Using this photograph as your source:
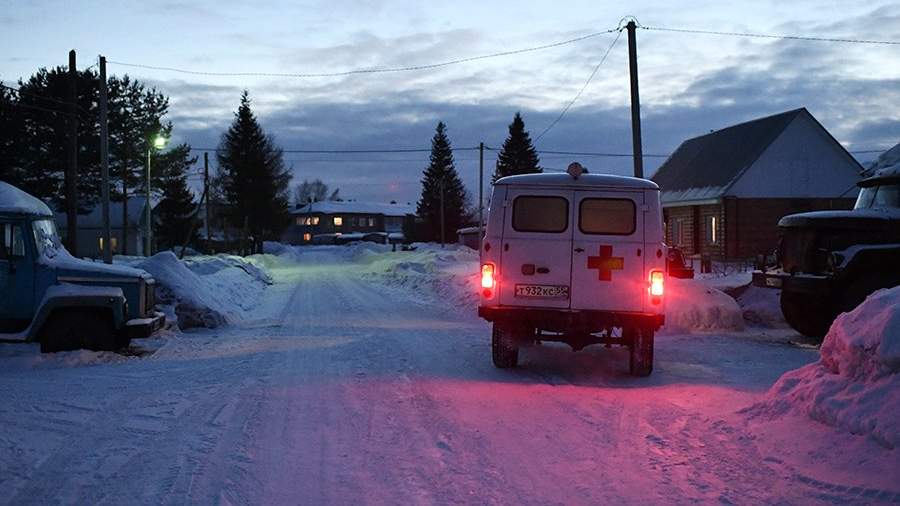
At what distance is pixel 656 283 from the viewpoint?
1009cm

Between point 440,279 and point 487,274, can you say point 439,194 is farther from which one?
point 487,274

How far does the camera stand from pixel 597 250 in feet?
33.4

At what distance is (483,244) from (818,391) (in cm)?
456

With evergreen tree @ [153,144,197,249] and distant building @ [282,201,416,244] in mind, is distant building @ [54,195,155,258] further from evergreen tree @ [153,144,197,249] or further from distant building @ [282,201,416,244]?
distant building @ [282,201,416,244]

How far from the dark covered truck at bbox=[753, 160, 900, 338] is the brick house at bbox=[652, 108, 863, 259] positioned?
18.9 metres

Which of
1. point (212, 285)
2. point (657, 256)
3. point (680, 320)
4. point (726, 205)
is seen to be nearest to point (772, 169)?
point (726, 205)

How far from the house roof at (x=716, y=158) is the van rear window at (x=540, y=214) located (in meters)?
25.5

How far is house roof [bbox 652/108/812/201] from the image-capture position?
3456cm

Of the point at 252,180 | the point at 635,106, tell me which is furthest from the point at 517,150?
the point at 635,106

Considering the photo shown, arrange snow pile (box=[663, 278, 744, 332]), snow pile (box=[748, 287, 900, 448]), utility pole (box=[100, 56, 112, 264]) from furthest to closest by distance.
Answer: utility pole (box=[100, 56, 112, 264]) → snow pile (box=[663, 278, 744, 332]) → snow pile (box=[748, 287, 900, 448])

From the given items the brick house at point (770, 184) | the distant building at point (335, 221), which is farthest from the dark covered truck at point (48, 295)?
the distant building at point (335, 221)

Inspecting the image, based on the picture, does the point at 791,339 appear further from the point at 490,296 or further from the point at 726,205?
the point at 726,205

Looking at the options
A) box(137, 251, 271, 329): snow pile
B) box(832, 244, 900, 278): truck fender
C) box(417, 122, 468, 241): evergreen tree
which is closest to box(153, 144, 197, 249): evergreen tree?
box(417, 122, 468, 241): evergreen tree

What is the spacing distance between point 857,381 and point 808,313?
8819 mm
